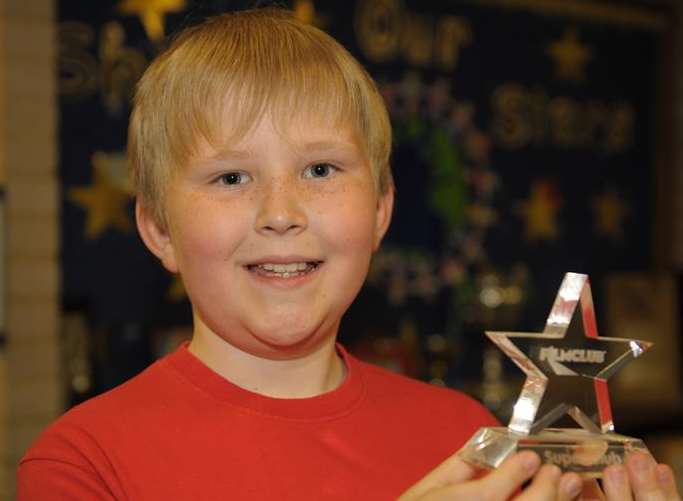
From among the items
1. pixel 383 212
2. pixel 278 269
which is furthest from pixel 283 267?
pixel 383 212

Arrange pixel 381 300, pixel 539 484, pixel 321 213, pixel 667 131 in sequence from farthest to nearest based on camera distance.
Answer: pixel 667 131
pixel 381 300
pixel 321 213
pixel 539 484

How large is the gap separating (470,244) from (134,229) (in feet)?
4.59

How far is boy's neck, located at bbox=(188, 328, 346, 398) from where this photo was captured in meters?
1.21

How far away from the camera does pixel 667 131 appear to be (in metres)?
4.75

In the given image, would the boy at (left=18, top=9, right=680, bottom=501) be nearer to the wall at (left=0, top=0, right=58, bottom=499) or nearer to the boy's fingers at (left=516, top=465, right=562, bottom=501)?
the boy's fingers at (left=516, top=465, right=562, bottom=501)

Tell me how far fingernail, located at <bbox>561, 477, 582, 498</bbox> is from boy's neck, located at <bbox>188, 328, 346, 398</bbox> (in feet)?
1.16

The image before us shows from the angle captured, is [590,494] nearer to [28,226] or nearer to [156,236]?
[156,236]

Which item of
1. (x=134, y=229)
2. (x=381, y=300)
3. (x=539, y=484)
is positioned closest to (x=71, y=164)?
(x=134, y=229)

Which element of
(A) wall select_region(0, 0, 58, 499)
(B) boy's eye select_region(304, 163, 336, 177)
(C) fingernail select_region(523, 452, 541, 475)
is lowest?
(A) wall select_region(0, 0, 58, 499)

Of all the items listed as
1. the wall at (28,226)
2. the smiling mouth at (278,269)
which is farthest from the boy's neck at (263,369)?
the wall at (28,226)

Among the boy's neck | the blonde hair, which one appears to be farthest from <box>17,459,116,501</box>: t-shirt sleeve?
the blonde hair

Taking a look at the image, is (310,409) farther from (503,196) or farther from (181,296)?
(503,196)

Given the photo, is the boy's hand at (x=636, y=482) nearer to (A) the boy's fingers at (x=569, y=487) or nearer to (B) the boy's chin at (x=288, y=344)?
(A) the boy's fingers at (x=569, y=487)

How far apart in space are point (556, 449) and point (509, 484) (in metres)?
0.08
